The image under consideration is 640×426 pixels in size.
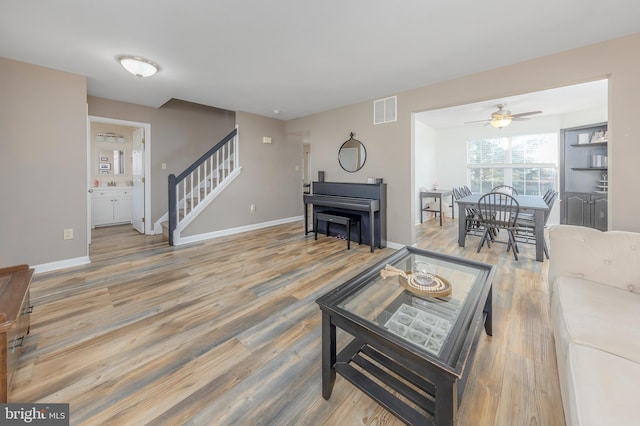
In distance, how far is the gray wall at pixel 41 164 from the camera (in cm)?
293

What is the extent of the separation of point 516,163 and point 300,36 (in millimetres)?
5924

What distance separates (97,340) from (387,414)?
206 centimetres

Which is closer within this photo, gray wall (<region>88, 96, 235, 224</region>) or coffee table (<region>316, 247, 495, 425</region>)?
coffee table (<region>316, 247, 495, 425</region>)

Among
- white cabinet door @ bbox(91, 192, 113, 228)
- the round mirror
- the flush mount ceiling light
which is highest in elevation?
the flush mount ceiling light

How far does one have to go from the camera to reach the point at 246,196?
5.39 meters

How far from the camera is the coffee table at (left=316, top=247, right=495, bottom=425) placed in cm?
102

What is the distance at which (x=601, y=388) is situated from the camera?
3.04 feet

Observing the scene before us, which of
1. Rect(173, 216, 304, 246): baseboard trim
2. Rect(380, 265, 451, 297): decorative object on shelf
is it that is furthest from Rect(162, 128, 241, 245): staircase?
Rect(380, 265, 451, 297): decorative object on shelf

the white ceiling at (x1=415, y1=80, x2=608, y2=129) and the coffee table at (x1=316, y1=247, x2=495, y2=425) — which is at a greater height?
the white ceiling at (x1=415, y1=80, x2=608, y2=129)

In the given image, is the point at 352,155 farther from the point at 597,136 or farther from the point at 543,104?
the point at 597,136

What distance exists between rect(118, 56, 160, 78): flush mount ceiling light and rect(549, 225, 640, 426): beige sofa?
4.22m

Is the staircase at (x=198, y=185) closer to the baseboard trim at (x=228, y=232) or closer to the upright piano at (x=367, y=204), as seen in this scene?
the baseboard trim at (x=228, y=232)

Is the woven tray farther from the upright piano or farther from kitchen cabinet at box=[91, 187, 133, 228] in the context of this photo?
kitchen cabinet at box=[91, 187, 133, 228]

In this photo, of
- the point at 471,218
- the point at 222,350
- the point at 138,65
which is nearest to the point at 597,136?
the point at 471,218
